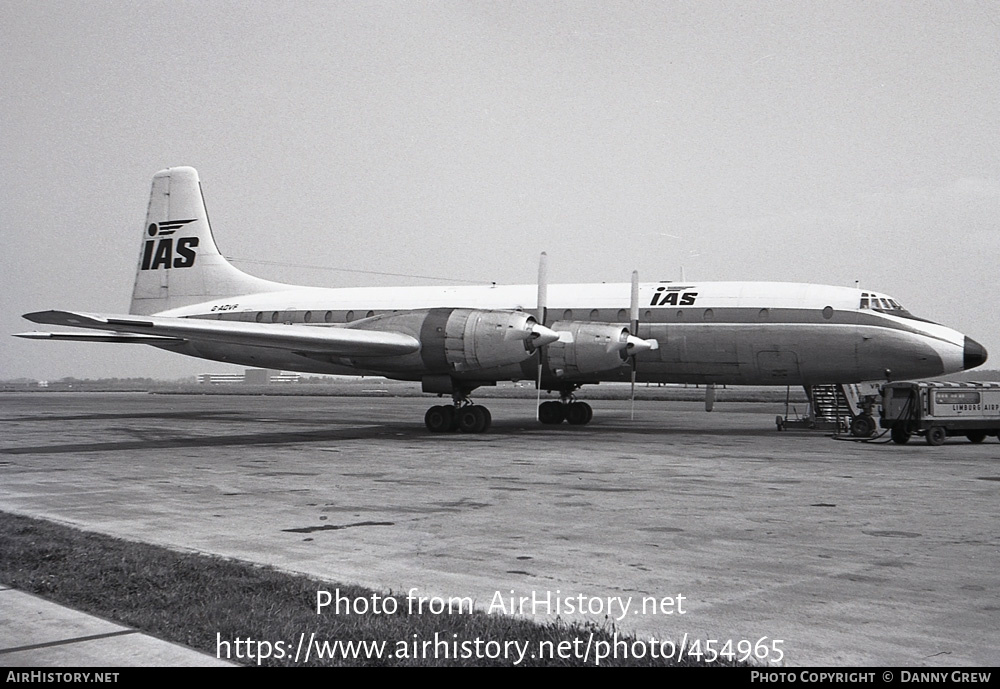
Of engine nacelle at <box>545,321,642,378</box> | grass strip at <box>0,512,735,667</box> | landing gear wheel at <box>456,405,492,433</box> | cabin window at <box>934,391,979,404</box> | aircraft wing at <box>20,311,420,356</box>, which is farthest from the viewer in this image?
landing gear wheel at <box>456,405,492,433</box>

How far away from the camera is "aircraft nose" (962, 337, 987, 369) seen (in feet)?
75.8

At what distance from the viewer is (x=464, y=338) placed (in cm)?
2291

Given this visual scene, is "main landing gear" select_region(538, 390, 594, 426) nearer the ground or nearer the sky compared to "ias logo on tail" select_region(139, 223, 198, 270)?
nearer the ground

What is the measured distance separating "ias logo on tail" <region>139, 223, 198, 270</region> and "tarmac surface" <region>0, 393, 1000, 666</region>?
13.0 m

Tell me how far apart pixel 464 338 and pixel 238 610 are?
16721 mm

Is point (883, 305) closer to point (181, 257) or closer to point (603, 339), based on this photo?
point (603, 339)

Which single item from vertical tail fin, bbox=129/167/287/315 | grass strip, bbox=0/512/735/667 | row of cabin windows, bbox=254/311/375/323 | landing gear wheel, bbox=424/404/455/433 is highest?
vertical tail fin, bbox=129/167/287/315

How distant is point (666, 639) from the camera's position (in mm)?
5762

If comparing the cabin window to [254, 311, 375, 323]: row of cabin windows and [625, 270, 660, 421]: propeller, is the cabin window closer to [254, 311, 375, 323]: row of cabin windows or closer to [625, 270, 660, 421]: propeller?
[625, 270, 660, 421]: propeller

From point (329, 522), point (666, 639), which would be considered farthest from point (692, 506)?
point (666, 639)

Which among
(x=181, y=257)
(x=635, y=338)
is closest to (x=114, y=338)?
(x=181, y=257)

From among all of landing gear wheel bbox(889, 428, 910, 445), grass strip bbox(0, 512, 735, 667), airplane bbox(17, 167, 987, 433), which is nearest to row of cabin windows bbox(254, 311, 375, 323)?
airplane bbox(17, 167, 987, 433)

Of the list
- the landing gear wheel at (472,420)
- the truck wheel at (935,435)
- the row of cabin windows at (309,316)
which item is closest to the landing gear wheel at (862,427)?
the truck wheel at (935,435)

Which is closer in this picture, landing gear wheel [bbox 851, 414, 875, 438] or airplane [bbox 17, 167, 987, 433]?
airplane [bbox 17, 167, 987, 433]
